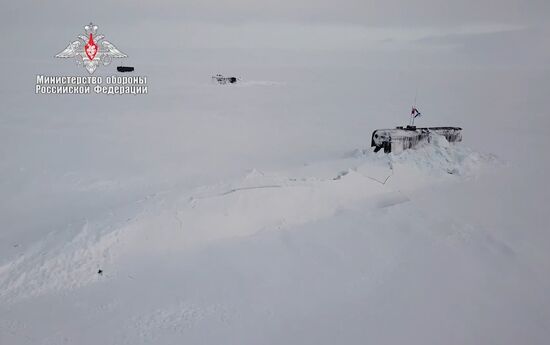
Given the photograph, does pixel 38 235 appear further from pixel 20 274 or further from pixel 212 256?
pixel 212 256

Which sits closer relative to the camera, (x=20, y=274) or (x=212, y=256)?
(x=20, y=274)

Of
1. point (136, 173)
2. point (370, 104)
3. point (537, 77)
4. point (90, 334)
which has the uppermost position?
point (537, 77)

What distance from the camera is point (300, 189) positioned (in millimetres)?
9984

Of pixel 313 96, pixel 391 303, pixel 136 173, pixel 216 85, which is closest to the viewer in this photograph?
pixel 391 303

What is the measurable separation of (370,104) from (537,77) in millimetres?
27750

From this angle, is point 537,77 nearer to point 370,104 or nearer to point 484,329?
point 370,104

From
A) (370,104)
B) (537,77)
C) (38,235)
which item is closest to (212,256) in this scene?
(38,235)

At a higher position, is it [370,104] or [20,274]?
[370,104]

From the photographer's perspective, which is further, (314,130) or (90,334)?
(314,130)

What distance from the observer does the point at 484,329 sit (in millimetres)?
6438

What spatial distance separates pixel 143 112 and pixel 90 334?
18452mm

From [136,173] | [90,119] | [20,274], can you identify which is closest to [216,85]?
[90,119]

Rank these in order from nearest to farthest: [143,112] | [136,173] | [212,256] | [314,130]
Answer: [212,256] < [136,173] < [314,130] < [143,112]

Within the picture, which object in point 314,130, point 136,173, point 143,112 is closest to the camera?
point 136,173
